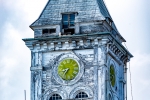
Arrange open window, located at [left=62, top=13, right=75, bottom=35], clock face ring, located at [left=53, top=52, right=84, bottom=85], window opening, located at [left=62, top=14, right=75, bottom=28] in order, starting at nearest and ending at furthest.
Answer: clock face ring, located at [left=53, top=52, right=84, bottom=85], open window, located at [left=62, top=13, right=75, bottom=35], window opening, located at [left=62, top=14, right=75, bottom=28]

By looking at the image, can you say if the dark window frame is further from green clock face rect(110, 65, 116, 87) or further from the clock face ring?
green clock face rect(110, 65, 116, 87)

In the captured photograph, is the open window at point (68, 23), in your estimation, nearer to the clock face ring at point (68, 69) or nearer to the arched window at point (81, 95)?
the clock face ring at point (68, 69)

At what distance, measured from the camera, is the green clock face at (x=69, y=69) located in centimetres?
7050

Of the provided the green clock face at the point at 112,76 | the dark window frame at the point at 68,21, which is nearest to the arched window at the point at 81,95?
the green clock face at the point at 112,76

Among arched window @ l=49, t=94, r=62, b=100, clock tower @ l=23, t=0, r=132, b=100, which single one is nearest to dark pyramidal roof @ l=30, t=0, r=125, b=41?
clock tower @ l=23, t=0, r=132, b=100

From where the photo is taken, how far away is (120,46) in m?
72.6

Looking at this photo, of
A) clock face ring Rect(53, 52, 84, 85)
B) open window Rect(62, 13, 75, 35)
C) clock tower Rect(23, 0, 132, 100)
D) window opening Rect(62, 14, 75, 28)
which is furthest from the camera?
window opening Rect(62, 14, 75, 28)

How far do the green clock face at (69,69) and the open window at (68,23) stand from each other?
198 cm

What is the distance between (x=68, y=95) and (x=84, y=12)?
5.71m

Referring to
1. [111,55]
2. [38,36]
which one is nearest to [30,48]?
[38,36]

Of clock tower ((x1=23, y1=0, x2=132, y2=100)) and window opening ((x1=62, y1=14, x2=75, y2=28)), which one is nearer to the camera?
clock tower ((x1=23, y1=0, x2=132, y2=100))

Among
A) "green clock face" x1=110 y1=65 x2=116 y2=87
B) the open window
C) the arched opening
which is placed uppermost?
the open window

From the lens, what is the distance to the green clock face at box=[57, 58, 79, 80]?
70500mm

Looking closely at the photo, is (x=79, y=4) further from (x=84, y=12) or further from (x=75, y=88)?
(x=75, y=88)
